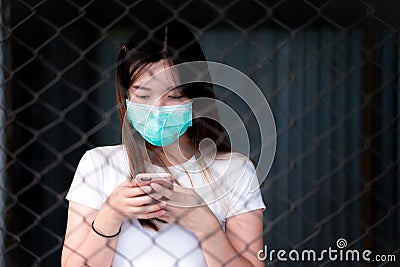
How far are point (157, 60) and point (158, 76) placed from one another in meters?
0.04

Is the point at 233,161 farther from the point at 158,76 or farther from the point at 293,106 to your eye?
the point at 293,106

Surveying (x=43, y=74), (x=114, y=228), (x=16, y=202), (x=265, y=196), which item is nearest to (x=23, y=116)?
(x=43, y=74)

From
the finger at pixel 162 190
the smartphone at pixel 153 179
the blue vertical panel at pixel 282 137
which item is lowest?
the blue vertical panel at pixel 282 137

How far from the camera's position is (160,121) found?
1.63 m

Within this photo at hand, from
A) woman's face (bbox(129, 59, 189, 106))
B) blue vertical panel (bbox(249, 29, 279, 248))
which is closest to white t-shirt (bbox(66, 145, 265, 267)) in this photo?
woman's face (bbox(129, 59, 189, 106))

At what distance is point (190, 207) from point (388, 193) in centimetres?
179

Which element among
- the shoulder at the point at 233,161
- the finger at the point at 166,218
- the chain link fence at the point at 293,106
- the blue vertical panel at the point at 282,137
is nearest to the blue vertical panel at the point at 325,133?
the chain link fence at the point at 293,106

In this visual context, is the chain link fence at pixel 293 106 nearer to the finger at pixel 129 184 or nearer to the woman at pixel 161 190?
the woman at pixel 161 190

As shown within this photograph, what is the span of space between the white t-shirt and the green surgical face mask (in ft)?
0.31

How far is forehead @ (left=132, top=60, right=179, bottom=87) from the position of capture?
157cm

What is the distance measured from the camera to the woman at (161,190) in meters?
1.54

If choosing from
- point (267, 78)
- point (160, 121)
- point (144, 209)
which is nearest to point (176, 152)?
point (160, 121)

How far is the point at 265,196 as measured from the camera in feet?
10.5

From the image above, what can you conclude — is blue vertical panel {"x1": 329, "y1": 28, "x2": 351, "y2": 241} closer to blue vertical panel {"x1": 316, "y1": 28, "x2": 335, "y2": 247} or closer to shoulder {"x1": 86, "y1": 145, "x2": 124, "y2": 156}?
blue vertical panel {"x1": 316, "y1": 28, "x2": 335, "y2": 247}
